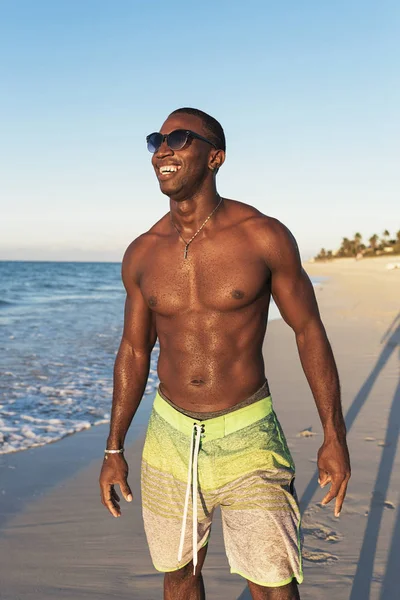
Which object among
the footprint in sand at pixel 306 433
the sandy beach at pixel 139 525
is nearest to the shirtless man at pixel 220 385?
the sandy beach at pixel 139 525

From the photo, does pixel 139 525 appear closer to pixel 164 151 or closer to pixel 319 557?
pixel 319 557

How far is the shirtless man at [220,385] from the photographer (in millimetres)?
2395

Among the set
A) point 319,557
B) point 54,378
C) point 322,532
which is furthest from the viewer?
point 54,378

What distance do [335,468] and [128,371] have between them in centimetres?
101

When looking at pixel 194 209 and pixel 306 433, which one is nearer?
pixel 194 209

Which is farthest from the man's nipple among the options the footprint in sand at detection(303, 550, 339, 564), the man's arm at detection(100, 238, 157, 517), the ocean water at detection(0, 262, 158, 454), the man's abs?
the ocean water at detection(0, 262, 158, 454)

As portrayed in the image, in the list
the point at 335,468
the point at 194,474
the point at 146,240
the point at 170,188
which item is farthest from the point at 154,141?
the point at 335,468

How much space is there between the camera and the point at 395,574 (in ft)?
11.4

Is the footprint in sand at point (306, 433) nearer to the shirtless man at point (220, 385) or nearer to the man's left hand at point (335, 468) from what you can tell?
the shirtless man at point (220, 385)

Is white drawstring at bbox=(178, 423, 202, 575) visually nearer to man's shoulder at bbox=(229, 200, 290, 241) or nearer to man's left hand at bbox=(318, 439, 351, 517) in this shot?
man's left hand at bbox=(318, 439, 351, 517)

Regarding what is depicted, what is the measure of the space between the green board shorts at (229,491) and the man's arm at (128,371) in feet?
0.76

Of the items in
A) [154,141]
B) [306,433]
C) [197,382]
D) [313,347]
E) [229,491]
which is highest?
[154,141]

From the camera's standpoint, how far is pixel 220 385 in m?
2.51

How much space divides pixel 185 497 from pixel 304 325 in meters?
0.82
